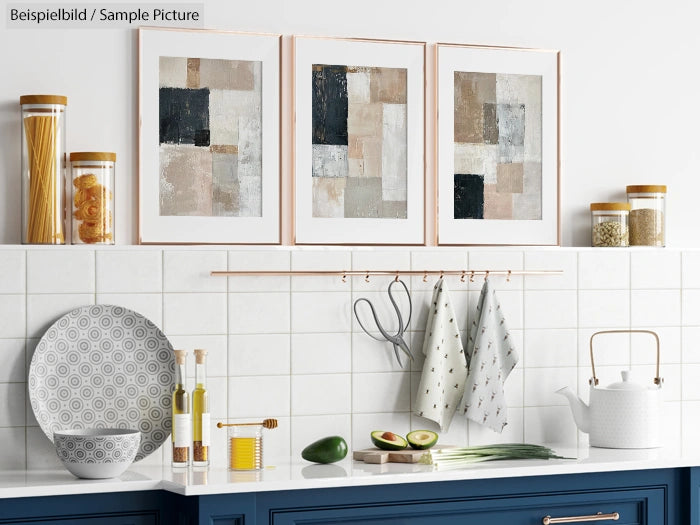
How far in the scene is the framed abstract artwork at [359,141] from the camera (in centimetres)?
297

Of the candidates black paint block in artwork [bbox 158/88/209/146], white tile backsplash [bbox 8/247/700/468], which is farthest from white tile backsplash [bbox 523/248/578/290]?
black paint block in artwork [bbox 158/88/209/146]

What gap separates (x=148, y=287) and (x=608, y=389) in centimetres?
130

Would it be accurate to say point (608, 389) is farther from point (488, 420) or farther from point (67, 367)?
point (67, 367)

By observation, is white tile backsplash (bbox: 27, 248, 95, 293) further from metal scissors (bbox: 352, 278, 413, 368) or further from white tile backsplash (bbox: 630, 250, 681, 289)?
white tile backsplash (bbox: 630, 250, 681, 289)

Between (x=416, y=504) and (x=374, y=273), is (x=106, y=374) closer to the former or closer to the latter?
(x=374, y=273)

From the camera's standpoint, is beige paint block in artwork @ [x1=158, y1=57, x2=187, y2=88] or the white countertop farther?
beige paint block in artwork @ [x1=158, y1=57, x2=187, y2=88]

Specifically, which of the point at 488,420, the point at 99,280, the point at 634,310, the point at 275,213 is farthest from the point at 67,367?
the point at 634,310

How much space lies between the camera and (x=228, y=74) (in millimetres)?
2920

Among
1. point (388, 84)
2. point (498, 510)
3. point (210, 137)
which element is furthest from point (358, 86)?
point (498, 510)

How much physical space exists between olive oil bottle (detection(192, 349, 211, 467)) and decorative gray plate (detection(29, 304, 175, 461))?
117 millimetres

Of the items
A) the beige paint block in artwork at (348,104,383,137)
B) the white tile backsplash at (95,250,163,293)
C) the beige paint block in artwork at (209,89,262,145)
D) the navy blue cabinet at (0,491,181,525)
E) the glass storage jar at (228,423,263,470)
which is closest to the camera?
the navy blue cabinet at (0,491,181,525)

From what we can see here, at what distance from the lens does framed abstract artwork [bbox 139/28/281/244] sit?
9.37ft

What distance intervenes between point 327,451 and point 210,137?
0.91m

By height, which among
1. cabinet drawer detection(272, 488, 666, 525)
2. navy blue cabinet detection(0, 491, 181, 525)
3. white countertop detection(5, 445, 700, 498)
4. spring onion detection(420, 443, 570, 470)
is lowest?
cabinet drawer detection(272, 488, 666, 525)
